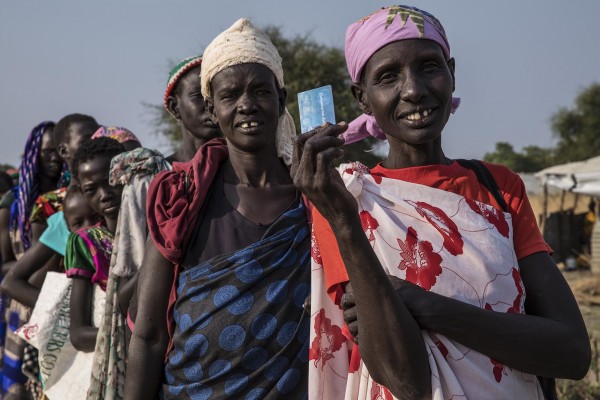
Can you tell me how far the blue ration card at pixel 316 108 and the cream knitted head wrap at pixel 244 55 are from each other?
3.08 ft

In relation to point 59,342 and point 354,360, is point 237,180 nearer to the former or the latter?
point 354,360

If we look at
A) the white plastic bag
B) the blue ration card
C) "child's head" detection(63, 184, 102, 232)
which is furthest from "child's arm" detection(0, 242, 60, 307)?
the blue ration card

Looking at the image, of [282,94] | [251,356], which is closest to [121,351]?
[251,356]

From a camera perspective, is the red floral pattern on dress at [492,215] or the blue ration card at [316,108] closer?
the blue ration card at [316,108]

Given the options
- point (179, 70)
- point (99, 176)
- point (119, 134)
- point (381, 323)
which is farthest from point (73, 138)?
point (381, 323)

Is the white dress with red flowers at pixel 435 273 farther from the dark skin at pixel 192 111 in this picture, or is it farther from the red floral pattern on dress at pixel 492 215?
the dark skin at pixel 192 111

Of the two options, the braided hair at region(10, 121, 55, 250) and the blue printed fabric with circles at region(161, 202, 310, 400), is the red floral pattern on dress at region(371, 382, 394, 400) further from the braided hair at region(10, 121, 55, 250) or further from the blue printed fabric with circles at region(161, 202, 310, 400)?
the braided hair at region(10, 121, 55, 250)

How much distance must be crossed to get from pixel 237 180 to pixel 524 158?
49804 millimetres

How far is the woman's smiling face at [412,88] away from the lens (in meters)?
2.24

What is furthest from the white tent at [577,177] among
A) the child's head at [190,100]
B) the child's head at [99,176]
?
the child's head at [99,176]

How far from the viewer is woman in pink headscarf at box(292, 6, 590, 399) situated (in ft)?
6.49

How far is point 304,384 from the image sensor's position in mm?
2762

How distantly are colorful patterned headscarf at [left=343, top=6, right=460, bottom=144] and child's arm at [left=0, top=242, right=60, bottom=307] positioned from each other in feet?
9.81

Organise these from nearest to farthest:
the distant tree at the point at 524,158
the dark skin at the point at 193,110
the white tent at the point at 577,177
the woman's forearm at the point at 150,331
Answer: the woman's forearm at the point at 150,331 → the dark skin at the point at 193,110 → the white tent at the point at 577,177 → the distant tree at the point at 524,158
